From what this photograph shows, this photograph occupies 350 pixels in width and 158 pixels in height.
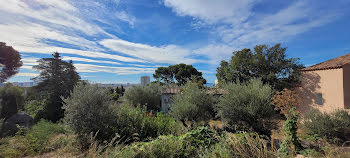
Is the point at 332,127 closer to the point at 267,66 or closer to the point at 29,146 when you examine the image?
the point at 267,66

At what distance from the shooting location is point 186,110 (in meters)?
5.90

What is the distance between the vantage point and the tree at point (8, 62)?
11176 millimetres

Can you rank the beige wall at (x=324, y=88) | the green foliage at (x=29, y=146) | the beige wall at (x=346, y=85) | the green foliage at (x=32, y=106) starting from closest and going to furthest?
the green foliage at (x=29, y=146) → the beige wall at (x=346, y=85) → the beige wall at (x=324, y=88) → the green foliage at (x=32, y=106)

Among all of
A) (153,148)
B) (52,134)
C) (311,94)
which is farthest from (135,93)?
(311,94)

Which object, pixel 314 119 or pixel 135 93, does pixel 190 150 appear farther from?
pixel 135 93

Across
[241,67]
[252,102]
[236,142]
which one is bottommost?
[236,142]

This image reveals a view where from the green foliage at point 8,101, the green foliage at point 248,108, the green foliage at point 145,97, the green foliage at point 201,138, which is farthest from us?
the green foliage at point 145,97

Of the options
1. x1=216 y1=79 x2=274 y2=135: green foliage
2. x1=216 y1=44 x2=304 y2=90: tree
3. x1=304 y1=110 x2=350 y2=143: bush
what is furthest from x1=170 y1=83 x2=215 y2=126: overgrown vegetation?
x1=216 y1=44 x2=304 y2=90: tree

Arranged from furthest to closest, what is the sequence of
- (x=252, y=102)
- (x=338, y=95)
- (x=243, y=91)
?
(x=338, y=95)
(x=243, y=91)
(x=252, y=102)

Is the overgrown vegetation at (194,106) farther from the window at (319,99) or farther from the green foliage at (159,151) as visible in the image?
the window at (319,99)

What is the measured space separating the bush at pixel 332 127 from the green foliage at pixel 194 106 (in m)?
4.15

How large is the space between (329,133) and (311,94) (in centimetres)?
500

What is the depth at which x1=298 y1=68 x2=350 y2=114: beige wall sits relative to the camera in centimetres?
741

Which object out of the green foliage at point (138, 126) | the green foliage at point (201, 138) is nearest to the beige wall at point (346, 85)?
the green foliage at point (201, 138)
